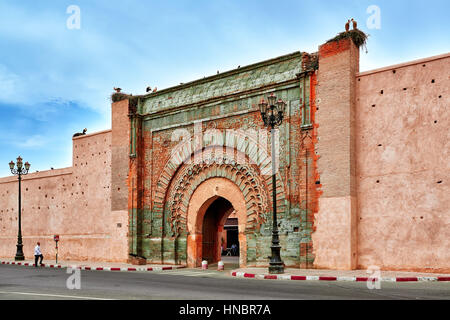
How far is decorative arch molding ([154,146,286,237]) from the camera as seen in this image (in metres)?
15.8

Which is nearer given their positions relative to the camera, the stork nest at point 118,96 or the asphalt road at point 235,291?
the asphalt road at point 235,291

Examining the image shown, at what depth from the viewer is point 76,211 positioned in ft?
73.5

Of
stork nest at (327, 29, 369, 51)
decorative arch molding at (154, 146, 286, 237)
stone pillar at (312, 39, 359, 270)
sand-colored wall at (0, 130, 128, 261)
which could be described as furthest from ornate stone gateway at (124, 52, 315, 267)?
sand-colored wall at (0, 130, 128, 261)

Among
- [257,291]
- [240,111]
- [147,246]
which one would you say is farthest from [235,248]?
[257,291]

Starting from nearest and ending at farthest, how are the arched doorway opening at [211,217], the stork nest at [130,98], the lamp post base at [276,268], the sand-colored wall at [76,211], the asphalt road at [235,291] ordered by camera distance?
the asphalt road at [235,291], the lamp post base at [276,268], the arched doorway opening at [211,217], the stork nest at [130,98], the sand-colored wall at [76,211]

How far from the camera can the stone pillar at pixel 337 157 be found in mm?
Result: 13773

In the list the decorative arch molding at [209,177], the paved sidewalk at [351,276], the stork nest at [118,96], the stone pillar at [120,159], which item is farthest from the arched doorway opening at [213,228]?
the stork nest at [118,96]

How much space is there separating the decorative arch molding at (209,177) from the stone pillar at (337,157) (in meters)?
1.53

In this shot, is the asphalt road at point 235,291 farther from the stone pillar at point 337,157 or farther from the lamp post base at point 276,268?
the stone pillar at point 337,157

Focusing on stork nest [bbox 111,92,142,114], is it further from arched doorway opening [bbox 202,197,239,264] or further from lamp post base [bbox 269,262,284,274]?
lamp post base [bbox 269,262,284,274]

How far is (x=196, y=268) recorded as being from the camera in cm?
Answer: 1728

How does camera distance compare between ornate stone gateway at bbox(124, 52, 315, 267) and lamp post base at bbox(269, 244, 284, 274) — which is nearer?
lamp post base at bbox(269, 244, 284, 274)

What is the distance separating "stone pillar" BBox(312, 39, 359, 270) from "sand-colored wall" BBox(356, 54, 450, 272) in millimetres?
343

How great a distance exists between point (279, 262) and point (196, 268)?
4.74 m
